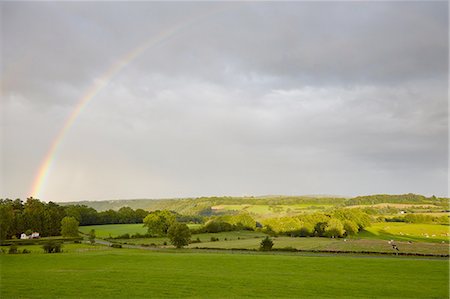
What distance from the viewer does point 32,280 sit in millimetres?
37875

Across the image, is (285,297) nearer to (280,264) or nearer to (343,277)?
(343,277)

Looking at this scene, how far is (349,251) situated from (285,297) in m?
49.8

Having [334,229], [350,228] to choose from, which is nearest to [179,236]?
[334,229]

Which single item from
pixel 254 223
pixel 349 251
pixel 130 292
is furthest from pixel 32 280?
pixel 254 223

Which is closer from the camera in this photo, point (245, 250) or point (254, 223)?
point (245, 250)

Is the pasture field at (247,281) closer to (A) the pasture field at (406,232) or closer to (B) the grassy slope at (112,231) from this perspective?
(A) the pasture field at (406,232)

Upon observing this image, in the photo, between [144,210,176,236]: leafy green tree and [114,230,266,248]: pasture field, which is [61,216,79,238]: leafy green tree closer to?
[114,230,266,248]: pasture field

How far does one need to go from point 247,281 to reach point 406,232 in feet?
360

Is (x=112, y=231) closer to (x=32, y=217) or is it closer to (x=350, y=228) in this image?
(x=32, y=217)

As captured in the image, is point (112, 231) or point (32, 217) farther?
point (112, 231)

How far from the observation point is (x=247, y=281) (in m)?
38.6

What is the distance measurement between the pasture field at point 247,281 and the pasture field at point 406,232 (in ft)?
228

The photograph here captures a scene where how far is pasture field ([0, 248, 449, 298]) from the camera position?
32.2 m

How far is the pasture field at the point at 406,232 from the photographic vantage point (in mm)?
118438
